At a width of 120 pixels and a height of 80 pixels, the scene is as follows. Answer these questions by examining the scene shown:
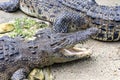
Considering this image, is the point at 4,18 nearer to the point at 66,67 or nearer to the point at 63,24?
the point at 63,24

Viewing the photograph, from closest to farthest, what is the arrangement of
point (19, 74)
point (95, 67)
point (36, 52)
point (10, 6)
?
1. point (19, 74)
2. point (36, 52)
3. point (95, 67)
4. point (10, 6)

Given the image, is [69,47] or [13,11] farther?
[13,11]

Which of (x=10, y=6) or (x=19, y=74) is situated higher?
(x=10, y=6)

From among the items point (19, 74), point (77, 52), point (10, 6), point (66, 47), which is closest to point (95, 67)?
point (77, 52)

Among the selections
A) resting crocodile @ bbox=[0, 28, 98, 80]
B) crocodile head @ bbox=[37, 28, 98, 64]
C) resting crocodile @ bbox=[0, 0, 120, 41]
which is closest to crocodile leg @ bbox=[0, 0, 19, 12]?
resting crocodile @ bbox=[0, 0, 120, 41]

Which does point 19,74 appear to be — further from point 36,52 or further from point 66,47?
point 66,47

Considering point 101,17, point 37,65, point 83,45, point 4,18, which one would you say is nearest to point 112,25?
point 101,17
